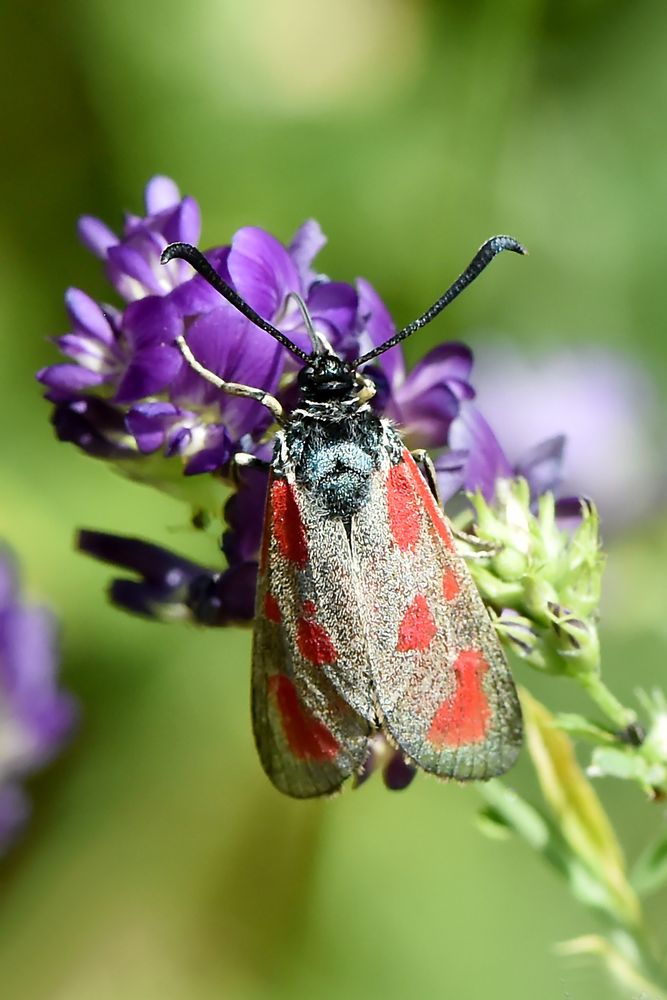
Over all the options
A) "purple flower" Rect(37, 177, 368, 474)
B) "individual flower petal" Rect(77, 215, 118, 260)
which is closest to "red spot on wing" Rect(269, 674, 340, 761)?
"purple flower" Rect(37, 177, 368, 474)

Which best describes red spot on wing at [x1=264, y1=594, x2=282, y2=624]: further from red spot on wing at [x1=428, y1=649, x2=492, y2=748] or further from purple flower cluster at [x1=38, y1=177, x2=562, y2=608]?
red spot on wing at [x1=428, y1=649, x2=492, y2=748]

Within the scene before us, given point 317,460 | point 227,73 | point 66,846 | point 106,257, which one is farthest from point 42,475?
point 317,460

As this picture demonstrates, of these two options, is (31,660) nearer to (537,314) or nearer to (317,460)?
(317,460)

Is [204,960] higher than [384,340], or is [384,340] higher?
[384,340]

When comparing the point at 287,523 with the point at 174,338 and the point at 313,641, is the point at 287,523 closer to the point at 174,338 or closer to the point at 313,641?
the point at 313,641

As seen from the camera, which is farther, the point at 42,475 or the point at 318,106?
the point at 318,106

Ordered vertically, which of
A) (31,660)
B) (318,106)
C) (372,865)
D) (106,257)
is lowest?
(372,865)
